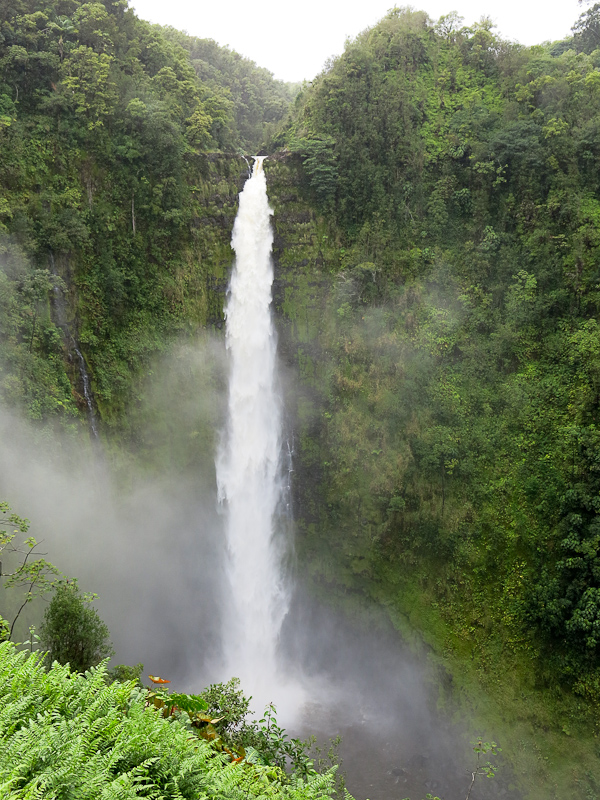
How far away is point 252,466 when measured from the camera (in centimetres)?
2086

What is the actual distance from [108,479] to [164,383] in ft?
13.8

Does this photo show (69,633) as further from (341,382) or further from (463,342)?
(463,342)

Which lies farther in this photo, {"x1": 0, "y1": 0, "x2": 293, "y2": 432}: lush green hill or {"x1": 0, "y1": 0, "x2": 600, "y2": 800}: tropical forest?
{"x1": 0, "y1": 0, "x2": 293, "y2": 432}: lush green hill

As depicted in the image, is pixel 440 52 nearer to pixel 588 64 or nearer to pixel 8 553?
pixel 588 64

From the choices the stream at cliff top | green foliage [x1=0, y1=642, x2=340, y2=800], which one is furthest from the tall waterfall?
green foliage [x1=0, y1=642, x2=340, y2=800]

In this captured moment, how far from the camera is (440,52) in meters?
25.0

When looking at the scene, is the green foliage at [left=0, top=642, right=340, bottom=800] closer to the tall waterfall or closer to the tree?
the tree

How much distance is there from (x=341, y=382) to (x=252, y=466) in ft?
16.0

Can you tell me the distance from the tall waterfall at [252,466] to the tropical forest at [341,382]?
13 cm

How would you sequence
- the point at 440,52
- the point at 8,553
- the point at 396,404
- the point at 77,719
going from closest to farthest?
the point at 77,719
the point at 8,553
the point at 396,404
the point at 440,52

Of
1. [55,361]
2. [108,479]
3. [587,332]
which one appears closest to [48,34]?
[55,361]

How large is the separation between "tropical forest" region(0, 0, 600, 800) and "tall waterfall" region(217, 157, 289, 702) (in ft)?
0.44

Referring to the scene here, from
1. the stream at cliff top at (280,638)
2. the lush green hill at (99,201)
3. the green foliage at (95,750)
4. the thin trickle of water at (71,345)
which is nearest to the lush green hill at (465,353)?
the stream at cliff top at (280,638)

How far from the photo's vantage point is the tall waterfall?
64.4ft
